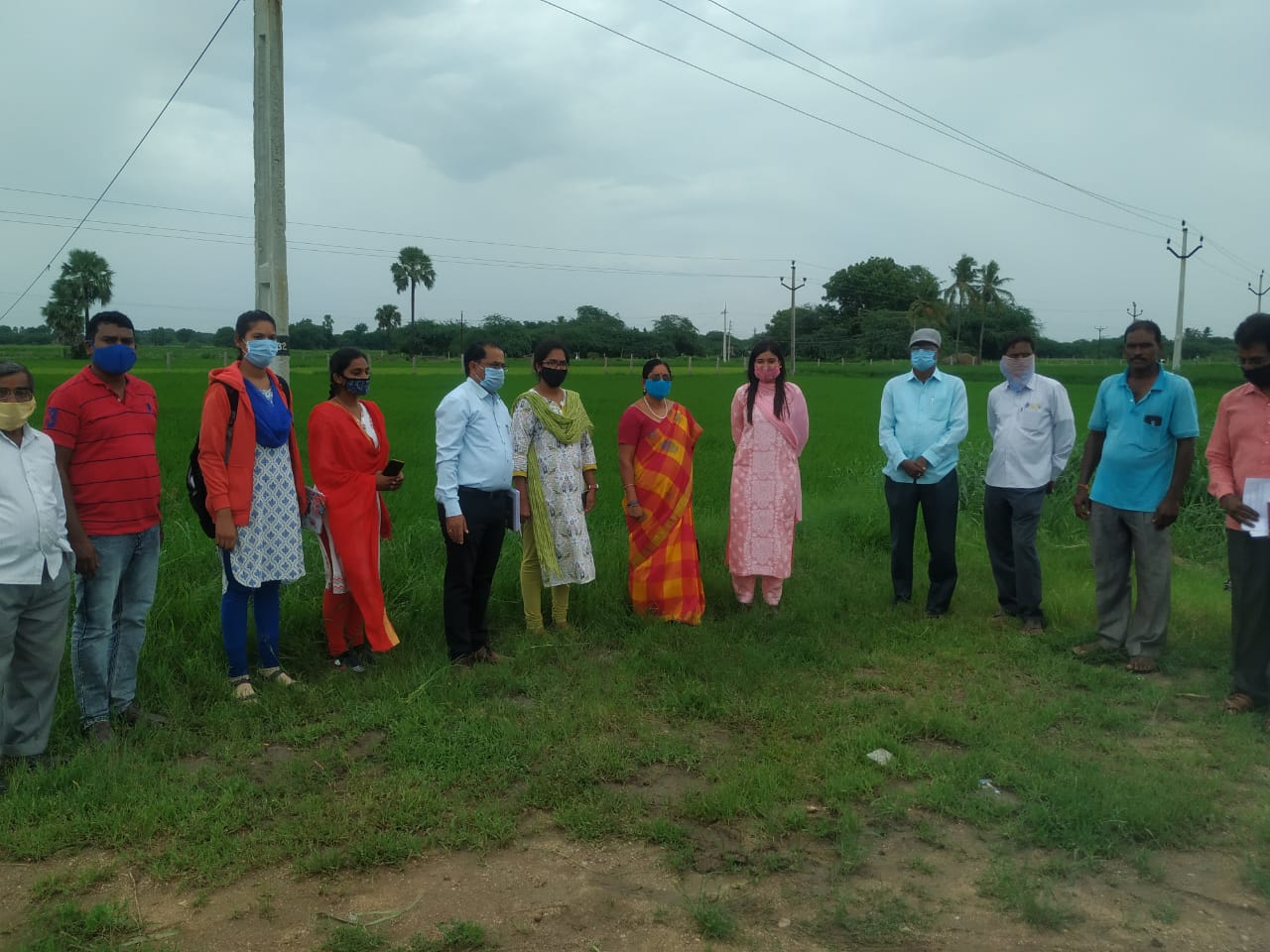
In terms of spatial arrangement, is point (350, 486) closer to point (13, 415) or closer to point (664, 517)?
point (13, 415)

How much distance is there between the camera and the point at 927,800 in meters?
3.11

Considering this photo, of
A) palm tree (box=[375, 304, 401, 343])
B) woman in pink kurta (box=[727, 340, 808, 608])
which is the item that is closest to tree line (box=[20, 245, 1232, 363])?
palm tree (box=[375, 304, 401, 343])

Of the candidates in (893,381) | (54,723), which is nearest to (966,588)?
(893,381)

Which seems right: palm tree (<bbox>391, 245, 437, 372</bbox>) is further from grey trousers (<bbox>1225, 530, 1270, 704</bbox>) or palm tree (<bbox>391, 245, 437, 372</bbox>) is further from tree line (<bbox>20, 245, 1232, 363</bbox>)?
grey trousers (<bbox>1225, 530, 1270, 704</bbox>)

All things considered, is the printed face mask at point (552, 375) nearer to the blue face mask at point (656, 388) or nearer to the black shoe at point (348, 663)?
the blue face mask at point (656, 388)

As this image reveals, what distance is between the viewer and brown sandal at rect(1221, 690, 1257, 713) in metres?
3.98

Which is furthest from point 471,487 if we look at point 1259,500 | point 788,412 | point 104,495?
point 1259,500

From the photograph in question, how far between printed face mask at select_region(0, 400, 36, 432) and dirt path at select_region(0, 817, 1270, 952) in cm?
141

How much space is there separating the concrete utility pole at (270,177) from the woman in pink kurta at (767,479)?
261 cm

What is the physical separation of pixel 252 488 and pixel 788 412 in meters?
3.00

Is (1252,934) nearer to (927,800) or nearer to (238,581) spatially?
(927,800)

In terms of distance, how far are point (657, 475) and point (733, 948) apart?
3109 millimetres

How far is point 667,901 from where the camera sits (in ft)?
8.39

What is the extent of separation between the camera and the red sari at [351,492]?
13.9 ft
